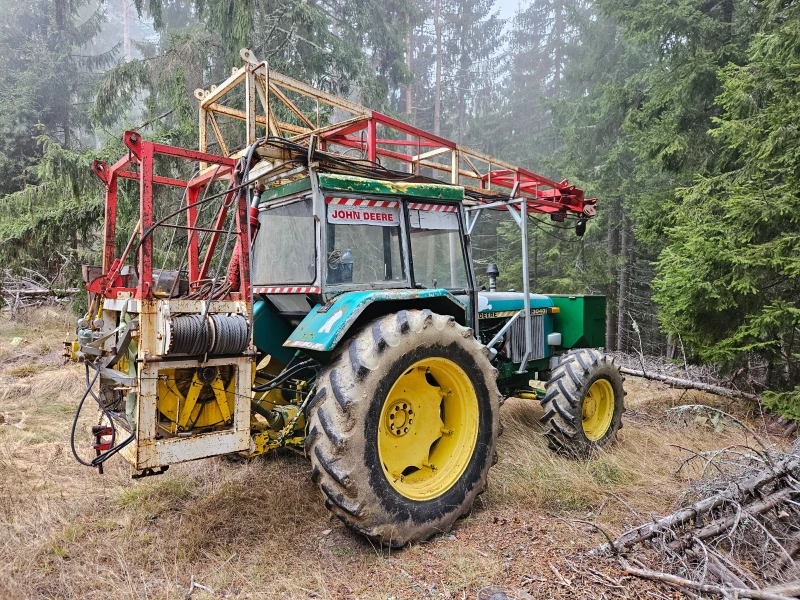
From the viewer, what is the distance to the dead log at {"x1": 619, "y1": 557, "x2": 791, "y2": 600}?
2256mm

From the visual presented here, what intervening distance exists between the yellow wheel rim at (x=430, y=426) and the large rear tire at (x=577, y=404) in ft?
4.94

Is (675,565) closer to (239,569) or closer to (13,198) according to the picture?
(239,569)

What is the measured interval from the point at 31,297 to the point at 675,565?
47.4 feet

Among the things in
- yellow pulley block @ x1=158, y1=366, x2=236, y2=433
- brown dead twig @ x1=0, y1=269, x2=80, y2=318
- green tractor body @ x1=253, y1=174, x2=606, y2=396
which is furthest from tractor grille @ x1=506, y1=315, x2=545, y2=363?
brown dead twig @ x1=0, y1=269, x2=80, y2=318

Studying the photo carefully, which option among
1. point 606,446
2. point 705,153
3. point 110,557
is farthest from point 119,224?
point 705,153

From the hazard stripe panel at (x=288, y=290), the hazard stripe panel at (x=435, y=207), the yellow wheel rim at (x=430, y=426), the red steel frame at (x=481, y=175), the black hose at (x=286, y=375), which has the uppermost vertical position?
the red steel frame at (x=481, y=175)

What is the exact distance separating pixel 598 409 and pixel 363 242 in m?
3.27

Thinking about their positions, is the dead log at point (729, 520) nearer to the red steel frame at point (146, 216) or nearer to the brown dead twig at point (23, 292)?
the red steel frame at point (146, 216)

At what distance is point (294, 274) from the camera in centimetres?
373

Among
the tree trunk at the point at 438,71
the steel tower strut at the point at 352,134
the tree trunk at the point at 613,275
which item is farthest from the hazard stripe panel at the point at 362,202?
the tree trunk at the point at 438,71

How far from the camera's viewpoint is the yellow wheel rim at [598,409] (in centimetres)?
525

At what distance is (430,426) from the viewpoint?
366 centimetres

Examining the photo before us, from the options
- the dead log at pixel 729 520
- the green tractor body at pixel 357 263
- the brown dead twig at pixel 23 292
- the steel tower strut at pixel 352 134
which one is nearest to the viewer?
the dead log at pixel 729 520

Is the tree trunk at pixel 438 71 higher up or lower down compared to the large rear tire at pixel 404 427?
higher up
